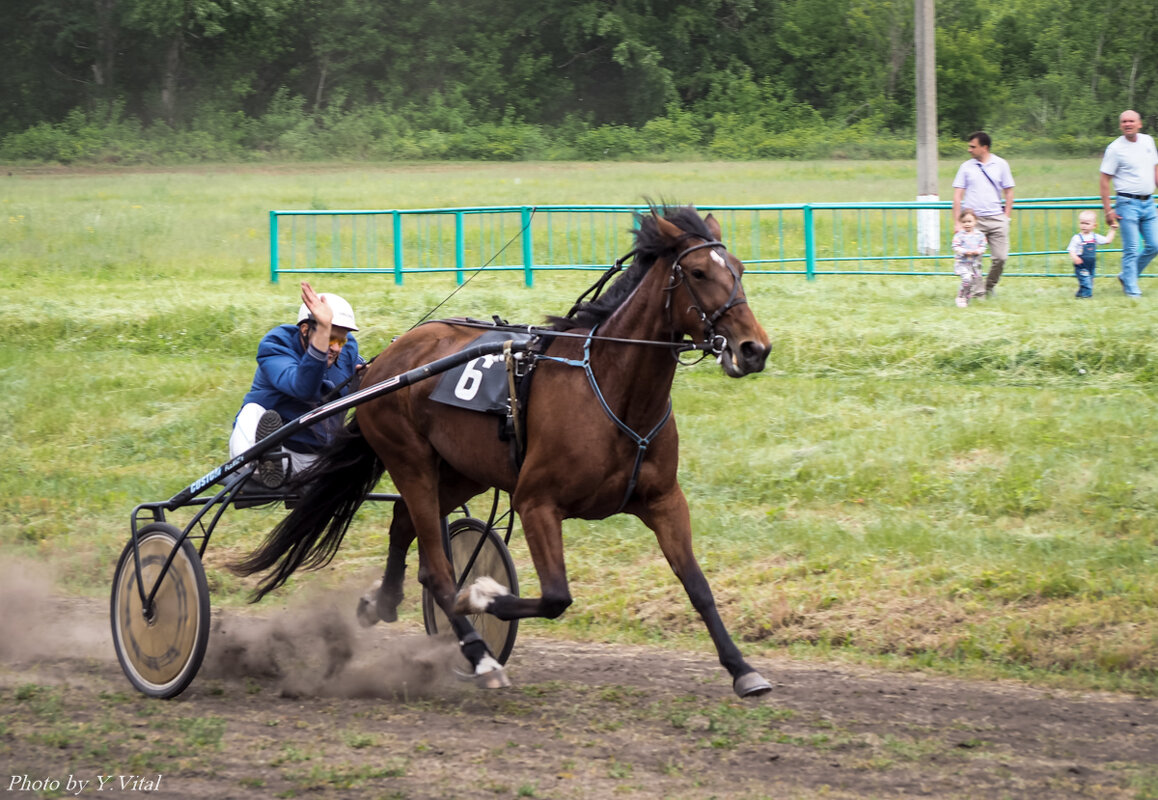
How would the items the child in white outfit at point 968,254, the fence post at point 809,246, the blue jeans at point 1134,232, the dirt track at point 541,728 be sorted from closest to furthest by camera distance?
the dirt track at point 541,728
the blue jeans at point 1134,232
the child in white outfit at point 968,254
the fence post at point 809,246

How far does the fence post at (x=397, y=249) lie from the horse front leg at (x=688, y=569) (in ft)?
34.6

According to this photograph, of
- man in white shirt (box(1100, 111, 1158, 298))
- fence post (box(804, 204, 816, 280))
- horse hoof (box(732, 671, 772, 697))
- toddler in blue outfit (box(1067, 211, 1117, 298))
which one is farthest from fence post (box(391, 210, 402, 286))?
horse hoof (box(732, 671, 772, 697))

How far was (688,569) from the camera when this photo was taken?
4770 millimetres

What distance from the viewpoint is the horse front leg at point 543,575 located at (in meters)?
4.77

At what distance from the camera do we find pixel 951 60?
103ft

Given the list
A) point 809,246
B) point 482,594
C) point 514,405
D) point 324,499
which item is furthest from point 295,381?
point 809,246

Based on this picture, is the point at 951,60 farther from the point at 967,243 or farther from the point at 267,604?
the point at 267,604

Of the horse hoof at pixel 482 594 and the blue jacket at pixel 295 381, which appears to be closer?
the horse hoof at pixel 482 594

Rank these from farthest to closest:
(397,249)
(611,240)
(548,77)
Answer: (548,77) → (611,240) → (397,249)

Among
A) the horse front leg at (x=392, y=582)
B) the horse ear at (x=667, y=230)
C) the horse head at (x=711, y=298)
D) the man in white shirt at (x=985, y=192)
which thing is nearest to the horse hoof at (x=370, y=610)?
the horse front leg at (x=392, y=582)

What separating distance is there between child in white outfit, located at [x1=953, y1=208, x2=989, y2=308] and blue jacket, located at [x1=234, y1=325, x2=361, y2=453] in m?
7.34

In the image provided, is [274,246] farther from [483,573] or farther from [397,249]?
[483,573]

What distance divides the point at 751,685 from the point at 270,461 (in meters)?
2.50

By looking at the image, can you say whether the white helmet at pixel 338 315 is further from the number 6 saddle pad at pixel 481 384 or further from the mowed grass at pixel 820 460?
the mowed grass at pixel 820 460
